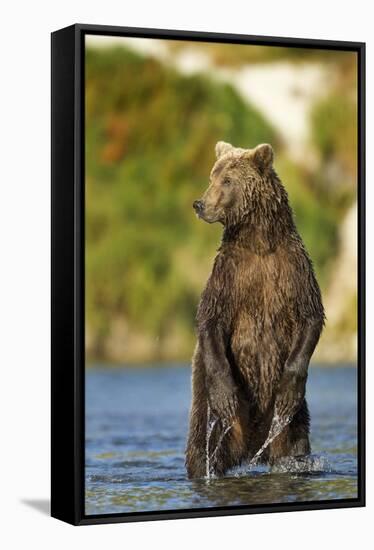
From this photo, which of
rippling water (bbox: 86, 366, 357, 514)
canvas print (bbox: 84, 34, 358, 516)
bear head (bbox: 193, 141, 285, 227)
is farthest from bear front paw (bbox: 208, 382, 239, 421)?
bear head (bbox: 193, 141, 285, 227)

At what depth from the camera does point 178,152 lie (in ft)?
43.2

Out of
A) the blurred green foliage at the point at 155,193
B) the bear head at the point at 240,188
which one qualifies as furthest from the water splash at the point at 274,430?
the bear head at the point at 240,188

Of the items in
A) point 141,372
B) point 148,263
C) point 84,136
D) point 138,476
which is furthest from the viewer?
point 141,372

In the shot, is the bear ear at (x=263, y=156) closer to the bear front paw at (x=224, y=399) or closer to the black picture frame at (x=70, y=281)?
the black picture frame at (x=70, y=281)

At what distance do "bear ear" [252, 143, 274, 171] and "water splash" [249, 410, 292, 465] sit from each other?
1811 millimetres

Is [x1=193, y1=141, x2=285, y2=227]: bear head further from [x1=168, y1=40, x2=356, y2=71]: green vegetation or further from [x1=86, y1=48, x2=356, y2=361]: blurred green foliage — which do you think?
[x1=168, y1=40, x2=356, y2=71]: green vegetation

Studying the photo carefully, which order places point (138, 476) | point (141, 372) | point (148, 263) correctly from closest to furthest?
point (138, 476), point (148, 263), point (141, 372)

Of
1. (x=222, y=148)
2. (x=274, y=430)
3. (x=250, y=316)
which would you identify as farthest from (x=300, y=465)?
(x=222, y=148)

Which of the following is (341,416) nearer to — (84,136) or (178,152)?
(178,152)

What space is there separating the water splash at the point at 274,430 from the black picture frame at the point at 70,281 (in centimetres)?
47

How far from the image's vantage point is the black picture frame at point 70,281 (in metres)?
11.9

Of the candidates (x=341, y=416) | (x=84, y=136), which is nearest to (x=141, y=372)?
(x=341, y=416)

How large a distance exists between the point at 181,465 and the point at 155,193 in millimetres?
2085

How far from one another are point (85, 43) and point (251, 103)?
1776 mm
